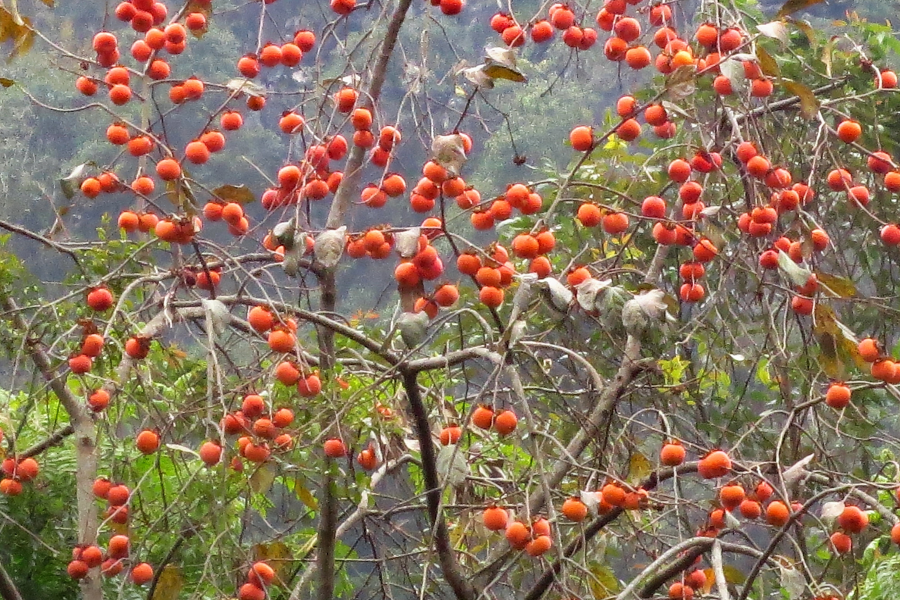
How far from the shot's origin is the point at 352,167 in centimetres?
155

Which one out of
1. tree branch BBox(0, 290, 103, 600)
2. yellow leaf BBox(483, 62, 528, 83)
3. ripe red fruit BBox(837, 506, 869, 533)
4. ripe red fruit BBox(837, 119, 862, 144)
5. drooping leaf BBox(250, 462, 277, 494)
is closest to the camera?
yellow leaf BBox(483, 62, 528, 83)

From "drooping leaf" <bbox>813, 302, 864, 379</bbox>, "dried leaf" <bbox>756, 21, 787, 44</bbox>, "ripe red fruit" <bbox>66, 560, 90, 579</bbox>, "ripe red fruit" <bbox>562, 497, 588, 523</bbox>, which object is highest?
"dried leaf" <bbox>756, 21, 787, 44</bbox>

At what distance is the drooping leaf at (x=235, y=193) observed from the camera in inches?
56.4

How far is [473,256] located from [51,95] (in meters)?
7.83

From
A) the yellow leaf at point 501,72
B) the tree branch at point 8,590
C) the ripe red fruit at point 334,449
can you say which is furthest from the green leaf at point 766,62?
the tree branch at point 8,590

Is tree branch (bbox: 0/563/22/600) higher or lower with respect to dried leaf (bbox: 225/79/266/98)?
lower

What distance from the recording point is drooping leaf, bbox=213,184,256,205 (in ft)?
4.70

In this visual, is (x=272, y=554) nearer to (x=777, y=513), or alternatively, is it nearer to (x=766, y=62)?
(x=777, y=513)

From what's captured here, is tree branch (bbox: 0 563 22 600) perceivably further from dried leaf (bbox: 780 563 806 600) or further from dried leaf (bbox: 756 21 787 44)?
dried leaf (bbox: 756 21 787 44)

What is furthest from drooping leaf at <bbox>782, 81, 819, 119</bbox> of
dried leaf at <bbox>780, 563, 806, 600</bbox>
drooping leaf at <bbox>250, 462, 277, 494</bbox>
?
drooping leaf at <bbox>250, 462, 277, 494</bbox>

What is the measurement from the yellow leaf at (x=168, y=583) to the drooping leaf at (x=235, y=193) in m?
0.44

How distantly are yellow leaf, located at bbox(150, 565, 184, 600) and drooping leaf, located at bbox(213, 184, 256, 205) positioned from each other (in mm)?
439

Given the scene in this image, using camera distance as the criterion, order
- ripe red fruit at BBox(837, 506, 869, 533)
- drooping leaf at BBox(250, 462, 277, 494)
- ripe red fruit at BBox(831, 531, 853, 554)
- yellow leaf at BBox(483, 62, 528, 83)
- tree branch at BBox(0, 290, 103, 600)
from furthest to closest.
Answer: tree branch at BBox(0, 290, 103, 600) < ripe red fruit at BBox(831, 531, 853, 554) < drooping leaf at BBox(250, 462, 277, 494) < ripe red fruit at BBox(837, 506, 869, 533) < yellow leaf at BBox(483, 62, 528, 83)

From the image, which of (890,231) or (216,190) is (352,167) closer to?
(216,190)
